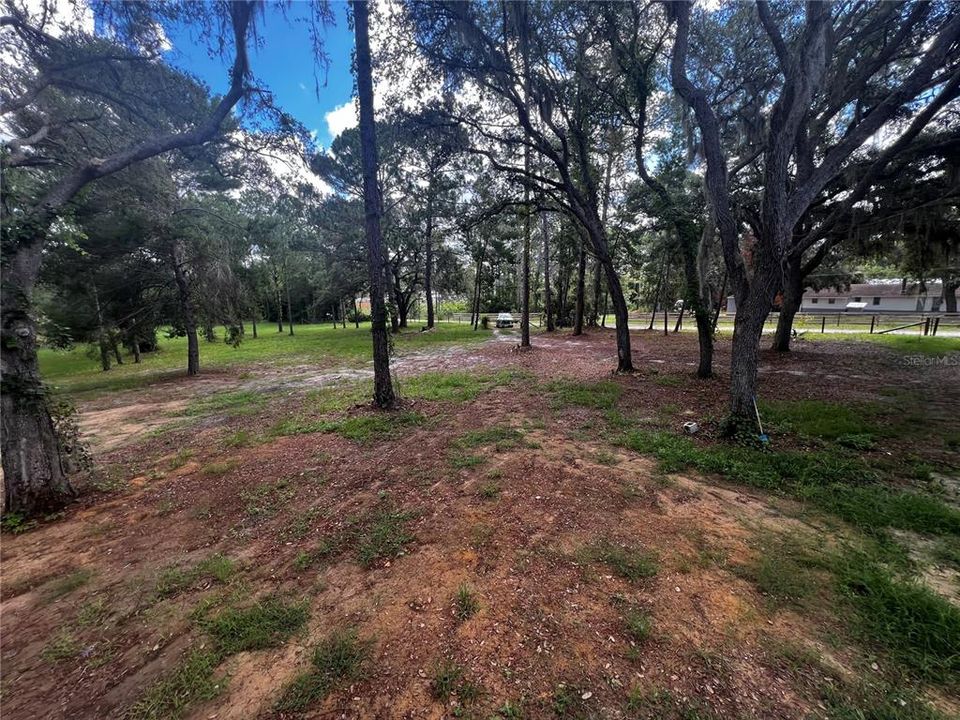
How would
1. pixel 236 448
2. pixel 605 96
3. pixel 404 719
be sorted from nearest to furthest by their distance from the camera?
pixel 404 719 → pixel 236 448 → pixel 605 96

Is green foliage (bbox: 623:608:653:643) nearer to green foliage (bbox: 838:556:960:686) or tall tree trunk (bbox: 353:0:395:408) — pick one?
green foliage (bbox: 838:556:960:686)

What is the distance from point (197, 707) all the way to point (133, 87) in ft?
23.1

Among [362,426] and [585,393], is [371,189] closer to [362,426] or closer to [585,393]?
[362,426]

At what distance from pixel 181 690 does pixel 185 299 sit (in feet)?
43.0

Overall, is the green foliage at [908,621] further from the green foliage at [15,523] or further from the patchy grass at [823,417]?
the green foliage at [15,523]

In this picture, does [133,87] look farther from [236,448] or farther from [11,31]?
[236,448]

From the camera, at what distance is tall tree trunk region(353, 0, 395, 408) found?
5.96 m

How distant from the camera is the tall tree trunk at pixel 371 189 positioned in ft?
19.5

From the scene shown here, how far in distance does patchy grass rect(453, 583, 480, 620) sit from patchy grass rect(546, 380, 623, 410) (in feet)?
15.5

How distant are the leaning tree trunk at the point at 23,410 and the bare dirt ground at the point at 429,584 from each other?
1.30ft

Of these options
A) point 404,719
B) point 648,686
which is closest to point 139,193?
point 404,719

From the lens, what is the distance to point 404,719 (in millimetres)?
1673

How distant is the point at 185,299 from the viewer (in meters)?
11.6

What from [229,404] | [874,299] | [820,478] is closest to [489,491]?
[820,478]
